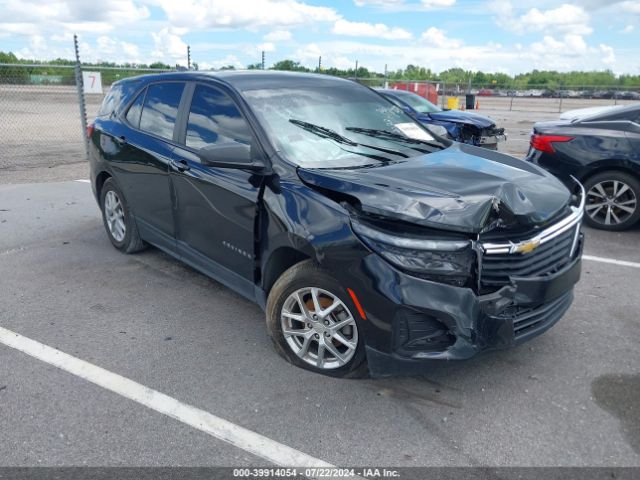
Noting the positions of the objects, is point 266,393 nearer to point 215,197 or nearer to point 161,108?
point 215,197

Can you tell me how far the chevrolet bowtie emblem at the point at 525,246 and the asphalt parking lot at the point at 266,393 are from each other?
79 cm

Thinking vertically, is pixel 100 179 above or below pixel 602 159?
below

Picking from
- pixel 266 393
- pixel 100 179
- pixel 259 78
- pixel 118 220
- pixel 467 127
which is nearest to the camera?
pixel 266 393

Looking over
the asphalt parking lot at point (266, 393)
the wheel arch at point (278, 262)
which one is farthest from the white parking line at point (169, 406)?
the wheel arch at point (278, 262)

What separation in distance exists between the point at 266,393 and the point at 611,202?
515 cm

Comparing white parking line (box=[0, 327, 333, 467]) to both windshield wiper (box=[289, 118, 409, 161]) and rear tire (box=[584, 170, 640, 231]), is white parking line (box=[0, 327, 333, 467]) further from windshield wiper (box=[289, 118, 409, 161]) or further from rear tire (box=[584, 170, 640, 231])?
rear tire (box=[584, 170, 640, 231])

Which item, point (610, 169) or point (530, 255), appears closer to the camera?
point (530, 255)

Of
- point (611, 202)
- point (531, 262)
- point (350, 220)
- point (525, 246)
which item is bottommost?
point (611, 202)

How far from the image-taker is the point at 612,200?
21.4 ft

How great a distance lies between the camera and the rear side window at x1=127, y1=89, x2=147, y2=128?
497cm

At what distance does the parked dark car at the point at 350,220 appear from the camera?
2.92 m

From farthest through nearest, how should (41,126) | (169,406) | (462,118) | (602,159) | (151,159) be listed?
(41,126) → (462,118) → (602,159) → (151,159) → (169,406)

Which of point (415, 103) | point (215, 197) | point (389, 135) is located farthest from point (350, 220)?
point (415, 103)

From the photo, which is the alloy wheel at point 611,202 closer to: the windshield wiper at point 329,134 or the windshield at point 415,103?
the windshield wiper at point 329,134
